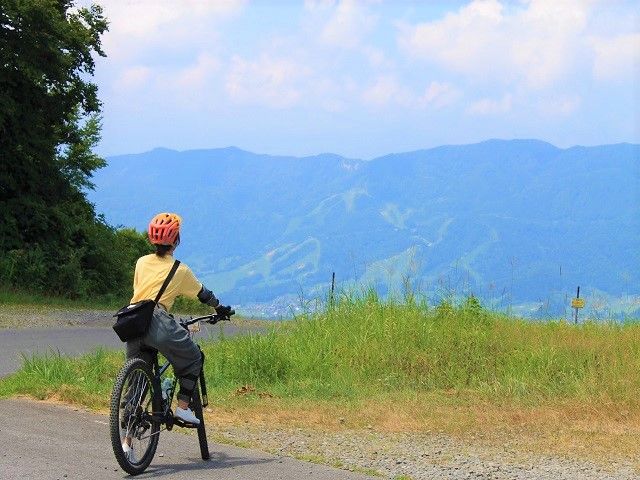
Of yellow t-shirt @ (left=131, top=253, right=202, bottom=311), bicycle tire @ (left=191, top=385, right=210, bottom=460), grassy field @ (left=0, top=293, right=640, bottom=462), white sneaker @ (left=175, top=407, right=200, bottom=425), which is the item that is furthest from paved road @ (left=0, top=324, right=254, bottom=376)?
yellow t-shirt @ (left=131, top=253, right=202, bottom=311)

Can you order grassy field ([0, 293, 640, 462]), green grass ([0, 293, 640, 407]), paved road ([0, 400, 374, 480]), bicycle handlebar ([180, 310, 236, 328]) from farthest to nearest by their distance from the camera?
green grass ([0, 293, 640, 407])
grassy field ([0, 293, 640, 462])
bicycle handlebar ([180, 310, 236, 328])
paved road ([0, 400, 374, 480])

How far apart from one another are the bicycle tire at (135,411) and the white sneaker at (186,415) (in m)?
0.14

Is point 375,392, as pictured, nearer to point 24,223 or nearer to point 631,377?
point 631,377

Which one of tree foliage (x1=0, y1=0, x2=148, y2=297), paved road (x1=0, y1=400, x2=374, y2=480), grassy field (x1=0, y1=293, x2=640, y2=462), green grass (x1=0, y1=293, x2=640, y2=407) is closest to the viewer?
paved road (x1=0, y1=400, x2=374, y2=480)

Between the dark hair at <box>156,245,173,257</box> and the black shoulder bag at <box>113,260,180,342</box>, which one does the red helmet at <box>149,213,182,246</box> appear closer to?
the dark hair at <box>156,245,173,257</box>

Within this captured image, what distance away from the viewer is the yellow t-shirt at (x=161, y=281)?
25.9 feet

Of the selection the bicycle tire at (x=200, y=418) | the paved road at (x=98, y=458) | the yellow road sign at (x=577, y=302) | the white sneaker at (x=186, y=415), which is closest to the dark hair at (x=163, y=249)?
the bicycle tire at (x=200, y=418)

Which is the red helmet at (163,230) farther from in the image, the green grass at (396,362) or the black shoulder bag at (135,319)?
the green grass at (396,362)

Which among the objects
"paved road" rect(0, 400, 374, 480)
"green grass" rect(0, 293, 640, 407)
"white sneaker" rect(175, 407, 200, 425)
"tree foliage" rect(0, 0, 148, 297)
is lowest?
"paved road" rect(0, 400, 374, 480)

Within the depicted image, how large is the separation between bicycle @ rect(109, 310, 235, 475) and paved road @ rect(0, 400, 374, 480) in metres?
0.16

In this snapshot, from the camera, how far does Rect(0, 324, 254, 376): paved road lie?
16050mm

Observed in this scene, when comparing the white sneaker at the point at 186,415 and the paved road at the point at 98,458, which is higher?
the white sneaker at the point at 186,415

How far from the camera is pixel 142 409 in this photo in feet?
25.7

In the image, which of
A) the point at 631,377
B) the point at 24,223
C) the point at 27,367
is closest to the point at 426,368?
the point at 631,377
